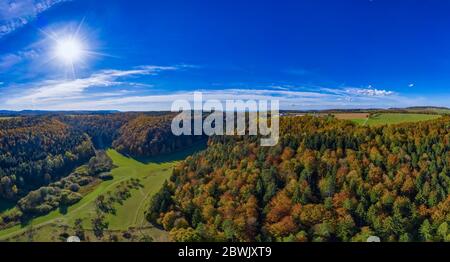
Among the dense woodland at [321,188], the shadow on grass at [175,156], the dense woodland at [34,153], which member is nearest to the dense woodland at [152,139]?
the shadow on grass at [175,156]

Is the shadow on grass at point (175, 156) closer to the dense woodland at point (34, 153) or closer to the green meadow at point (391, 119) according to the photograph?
the dense woodland at point (34, 153)

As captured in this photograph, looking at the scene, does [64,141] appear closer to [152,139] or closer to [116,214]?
[152,139]

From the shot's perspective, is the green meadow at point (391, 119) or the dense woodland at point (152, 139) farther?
the dense woodland at point (152, 139)

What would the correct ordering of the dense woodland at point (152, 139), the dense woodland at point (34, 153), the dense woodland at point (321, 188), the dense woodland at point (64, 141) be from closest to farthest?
the dense woodland at point (321, 188)
the dense woodland at point (34, 153)
the dense woodland at point (64, 141)
the dense woodland at point (152, 139)

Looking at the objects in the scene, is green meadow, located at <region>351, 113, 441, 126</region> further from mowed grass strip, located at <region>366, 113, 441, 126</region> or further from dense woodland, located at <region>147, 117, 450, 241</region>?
dense woodland, located at <region>147, 117, 450, 241</region>

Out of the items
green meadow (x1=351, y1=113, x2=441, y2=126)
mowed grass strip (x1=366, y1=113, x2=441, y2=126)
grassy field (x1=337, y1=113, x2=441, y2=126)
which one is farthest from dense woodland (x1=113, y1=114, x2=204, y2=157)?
mowed grass strip (x1=366, y1=113, x2=441, y2=126)
